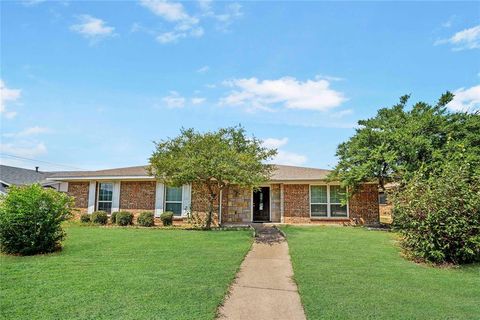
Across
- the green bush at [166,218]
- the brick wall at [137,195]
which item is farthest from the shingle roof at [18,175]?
the green bush at [166,218]

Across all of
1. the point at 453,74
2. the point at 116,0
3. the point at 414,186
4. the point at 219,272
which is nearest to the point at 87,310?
the point at 219,272

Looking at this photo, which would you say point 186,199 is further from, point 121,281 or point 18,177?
point 18,177

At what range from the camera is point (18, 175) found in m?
31.0

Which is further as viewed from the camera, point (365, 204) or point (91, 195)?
point (91, 195)

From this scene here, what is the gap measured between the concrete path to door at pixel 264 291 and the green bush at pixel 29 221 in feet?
18.9

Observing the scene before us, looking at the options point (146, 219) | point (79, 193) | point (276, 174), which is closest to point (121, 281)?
point (146, 219)

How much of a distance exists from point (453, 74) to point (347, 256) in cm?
1113

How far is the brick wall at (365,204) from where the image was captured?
1711 centimetres

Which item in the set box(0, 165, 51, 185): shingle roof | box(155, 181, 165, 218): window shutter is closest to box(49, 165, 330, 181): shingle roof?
box(155, 181, 165, 218): window shutter

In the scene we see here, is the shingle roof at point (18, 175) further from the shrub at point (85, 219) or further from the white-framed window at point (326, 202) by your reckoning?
the white-framed window at point (326, 202)

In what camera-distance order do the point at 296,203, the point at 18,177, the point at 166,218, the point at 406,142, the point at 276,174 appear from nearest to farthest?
1. the point at 406,142
2. the point at 166,218
3. the point at 296,203
4. the point at 276,174
5. the point at 18,177

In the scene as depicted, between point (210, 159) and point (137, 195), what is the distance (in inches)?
292

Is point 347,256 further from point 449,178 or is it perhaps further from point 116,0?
point 116,0

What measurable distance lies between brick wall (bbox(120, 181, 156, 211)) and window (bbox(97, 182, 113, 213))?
822 mm
